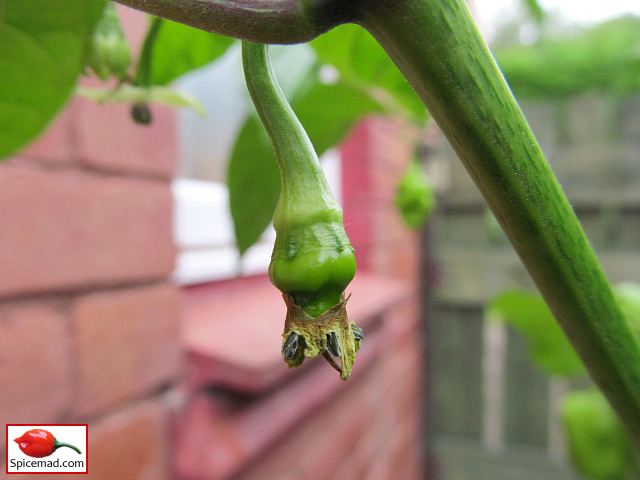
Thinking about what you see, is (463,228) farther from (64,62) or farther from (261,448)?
(64,62)

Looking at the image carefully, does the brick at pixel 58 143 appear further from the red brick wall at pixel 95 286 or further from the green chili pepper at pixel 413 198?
the green chili pepper at pixel 413 198

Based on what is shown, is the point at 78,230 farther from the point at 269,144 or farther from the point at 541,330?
the point at 541,330

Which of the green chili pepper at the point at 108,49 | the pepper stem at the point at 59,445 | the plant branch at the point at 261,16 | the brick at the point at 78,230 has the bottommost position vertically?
the pepper stem at the point at 59,445

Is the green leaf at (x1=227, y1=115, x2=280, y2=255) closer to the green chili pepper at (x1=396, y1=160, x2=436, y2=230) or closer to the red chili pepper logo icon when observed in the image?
the red chili pepper logo icon

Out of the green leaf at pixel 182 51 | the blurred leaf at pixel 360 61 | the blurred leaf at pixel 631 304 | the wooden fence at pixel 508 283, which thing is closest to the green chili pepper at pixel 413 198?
the blurred leaf at pixel 631 304

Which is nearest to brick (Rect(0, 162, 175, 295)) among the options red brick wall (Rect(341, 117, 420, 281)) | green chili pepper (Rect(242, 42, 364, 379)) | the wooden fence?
green chili pepper (Rect(242, 42, 364, 379))

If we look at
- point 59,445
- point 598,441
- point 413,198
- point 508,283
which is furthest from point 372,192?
point 59,445
